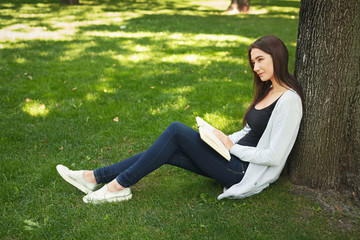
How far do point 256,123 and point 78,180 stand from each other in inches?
64.3

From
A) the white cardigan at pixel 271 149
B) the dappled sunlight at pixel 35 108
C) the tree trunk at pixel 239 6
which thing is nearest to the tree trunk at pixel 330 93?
the white cardigan at pixel 271 149

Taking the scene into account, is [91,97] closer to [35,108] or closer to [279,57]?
[35,108]

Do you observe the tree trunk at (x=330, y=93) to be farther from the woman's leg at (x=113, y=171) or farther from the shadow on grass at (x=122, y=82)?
the shadow on grass at (x=122, y=82)

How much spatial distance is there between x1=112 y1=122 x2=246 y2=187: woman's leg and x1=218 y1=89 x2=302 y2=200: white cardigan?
9 centimetres

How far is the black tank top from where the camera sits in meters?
3.03

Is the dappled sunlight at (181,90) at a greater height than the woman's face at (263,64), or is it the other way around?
the woman's face at (263,64)

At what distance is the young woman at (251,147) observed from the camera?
9.37ft

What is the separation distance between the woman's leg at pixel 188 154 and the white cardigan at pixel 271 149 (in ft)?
0.30

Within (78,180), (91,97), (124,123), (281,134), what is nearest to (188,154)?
(281,134)

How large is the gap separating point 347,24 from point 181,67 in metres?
4.33

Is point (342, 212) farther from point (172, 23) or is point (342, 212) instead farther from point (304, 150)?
point (172, 23)

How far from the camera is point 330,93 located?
292 cm

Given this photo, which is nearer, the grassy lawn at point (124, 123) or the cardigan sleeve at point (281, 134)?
the cardigan sleeve at point (281, 134)

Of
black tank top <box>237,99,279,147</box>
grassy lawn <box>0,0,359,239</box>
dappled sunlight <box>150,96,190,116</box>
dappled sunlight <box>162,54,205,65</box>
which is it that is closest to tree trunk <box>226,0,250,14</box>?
grassy lawn <box>0,0,359,239</box>
